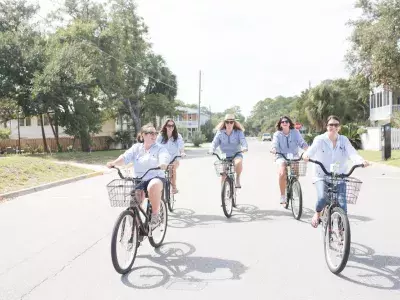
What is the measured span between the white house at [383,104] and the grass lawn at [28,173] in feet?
97.6

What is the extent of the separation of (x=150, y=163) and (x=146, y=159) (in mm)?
83

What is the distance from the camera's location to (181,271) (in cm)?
511

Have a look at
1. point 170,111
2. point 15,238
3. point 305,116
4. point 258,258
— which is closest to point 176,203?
point 15,238

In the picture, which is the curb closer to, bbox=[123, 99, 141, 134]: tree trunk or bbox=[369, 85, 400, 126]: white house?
bbox=[123, 99, 141, 134]: tree trunk

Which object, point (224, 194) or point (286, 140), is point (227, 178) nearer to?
point (224, 194)

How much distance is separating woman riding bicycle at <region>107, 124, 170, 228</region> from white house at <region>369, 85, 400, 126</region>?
3559cm

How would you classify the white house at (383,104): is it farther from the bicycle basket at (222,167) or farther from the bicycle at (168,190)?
the bicycle at (168,190)

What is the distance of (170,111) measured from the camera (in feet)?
164

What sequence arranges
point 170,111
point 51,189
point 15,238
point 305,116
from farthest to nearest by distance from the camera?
point 305,116, point 170,111, point 51,189, point 15,238

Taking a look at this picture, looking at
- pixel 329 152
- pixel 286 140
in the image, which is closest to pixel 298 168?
pixel 286 140

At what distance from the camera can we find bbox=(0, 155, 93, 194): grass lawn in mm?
13028

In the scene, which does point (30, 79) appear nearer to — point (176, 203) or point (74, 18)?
point (74, 18)

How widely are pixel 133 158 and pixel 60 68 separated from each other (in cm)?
2447

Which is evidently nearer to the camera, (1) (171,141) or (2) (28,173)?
(1) (171,141)
